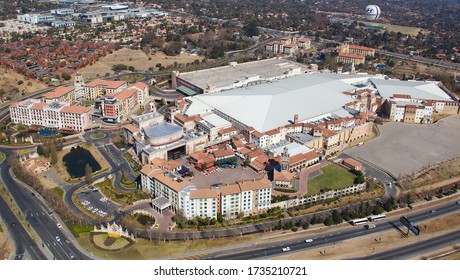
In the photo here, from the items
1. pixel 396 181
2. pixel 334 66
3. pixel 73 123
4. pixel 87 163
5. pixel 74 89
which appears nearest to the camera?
pixel 396 181

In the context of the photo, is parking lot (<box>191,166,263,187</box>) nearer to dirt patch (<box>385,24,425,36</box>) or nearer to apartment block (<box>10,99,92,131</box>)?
apartment block (<box>10,99,92,131</box>)

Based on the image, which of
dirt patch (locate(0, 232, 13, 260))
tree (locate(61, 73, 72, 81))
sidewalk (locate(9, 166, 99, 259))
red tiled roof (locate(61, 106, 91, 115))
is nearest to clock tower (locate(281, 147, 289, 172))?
sidewalk (locate(9, 166, 99, 259))

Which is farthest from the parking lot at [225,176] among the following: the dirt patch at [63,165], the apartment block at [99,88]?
the apartment block at [99,88]

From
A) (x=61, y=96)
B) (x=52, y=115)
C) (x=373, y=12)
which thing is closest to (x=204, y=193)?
(x=52, y=115)

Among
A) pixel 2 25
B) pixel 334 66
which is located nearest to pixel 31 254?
pixel 334 66

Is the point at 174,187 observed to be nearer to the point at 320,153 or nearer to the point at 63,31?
the point at 320,153

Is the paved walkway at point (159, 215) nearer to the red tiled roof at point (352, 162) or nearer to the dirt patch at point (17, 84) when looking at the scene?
the red tiled roof at point (352, 162)
